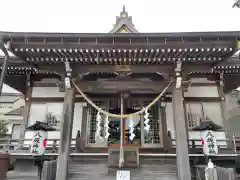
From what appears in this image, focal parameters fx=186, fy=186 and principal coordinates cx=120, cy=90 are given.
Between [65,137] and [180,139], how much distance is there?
150 inches

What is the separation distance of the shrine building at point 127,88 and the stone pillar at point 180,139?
0.03 m

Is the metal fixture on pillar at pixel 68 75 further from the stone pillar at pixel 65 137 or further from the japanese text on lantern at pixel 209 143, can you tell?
the japanese text on lantern at pixel 209 143

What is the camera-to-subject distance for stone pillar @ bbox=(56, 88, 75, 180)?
5909 millimetres

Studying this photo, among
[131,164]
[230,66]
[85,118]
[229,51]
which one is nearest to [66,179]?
[131,164]

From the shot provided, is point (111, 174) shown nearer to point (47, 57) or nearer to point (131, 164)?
point (131, 164)

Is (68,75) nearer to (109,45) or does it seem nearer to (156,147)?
(109,45)

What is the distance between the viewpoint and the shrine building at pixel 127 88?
586 centimetres

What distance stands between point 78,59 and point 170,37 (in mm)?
3118

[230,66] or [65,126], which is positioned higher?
[230,66]

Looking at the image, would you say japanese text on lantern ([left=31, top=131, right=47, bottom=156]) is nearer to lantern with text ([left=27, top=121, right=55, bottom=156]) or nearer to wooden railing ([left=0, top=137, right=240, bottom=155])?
lantern with text ([left=27, top=121, right=55, bottom=156])

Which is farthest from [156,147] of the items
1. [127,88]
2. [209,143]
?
[127,88]

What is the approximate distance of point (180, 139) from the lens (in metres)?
6.12

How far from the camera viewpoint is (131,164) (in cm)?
660
